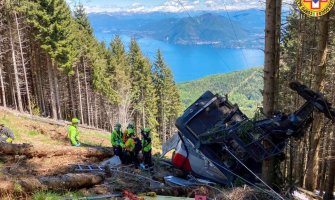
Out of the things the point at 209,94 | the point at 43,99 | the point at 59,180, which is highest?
the point at 209,94

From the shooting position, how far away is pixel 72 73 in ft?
134

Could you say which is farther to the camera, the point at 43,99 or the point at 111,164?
the point at 43,99

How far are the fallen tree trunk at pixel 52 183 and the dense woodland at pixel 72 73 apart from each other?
3049 cm

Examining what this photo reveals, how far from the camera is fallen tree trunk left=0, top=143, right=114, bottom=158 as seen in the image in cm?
1044

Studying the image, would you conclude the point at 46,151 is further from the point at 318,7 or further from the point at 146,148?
the point at 318,7

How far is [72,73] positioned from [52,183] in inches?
1381

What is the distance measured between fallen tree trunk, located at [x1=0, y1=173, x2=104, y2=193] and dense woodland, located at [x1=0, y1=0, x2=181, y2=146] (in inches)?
1200

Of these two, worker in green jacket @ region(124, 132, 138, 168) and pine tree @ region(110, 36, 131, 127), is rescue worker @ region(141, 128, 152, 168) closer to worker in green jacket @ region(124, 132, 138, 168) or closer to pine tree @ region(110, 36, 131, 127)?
worker in green jacket @ region(124, 132, 138, 168)

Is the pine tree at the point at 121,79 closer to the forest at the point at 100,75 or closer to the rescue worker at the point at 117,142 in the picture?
the forest at the point at 100,75

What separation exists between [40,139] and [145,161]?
7.95 metres

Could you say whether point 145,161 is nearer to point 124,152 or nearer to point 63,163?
point 124,152

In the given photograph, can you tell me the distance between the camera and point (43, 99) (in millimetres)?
43906

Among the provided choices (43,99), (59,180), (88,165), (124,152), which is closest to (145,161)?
(124,152)

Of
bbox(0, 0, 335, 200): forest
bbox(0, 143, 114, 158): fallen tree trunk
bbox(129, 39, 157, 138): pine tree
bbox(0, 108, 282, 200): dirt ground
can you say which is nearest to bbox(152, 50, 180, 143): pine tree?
bbox(0, 0, 335, 200): forest
